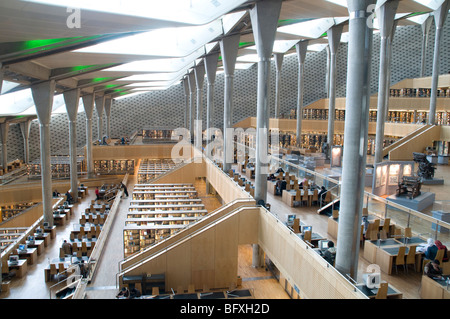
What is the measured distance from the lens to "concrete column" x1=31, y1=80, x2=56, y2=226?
1894 centimetres

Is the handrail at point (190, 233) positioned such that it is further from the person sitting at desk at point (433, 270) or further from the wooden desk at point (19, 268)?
the person sitting at desk at point (433, 270)

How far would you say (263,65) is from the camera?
13750mm

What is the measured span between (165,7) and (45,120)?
37.1 feet

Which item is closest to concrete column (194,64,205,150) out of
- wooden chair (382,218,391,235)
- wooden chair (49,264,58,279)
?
wooden chair (49,264,58,279)

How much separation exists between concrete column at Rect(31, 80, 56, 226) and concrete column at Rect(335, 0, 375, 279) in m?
15.9

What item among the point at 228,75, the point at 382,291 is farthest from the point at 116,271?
the point at 228,75

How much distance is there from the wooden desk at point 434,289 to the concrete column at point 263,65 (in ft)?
23.6

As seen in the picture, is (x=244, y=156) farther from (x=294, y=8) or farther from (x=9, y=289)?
(x=9, y=289)

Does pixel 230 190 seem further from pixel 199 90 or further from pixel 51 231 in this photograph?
pixel 199 90

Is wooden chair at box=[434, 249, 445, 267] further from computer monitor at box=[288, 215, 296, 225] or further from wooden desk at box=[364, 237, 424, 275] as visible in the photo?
computer monitor at box=[288, 215, 296, 225]

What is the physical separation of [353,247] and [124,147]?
29.6 meters

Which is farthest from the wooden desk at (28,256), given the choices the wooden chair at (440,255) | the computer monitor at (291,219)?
the wooden chair at (440,255)

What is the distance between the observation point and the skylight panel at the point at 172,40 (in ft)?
54.1
